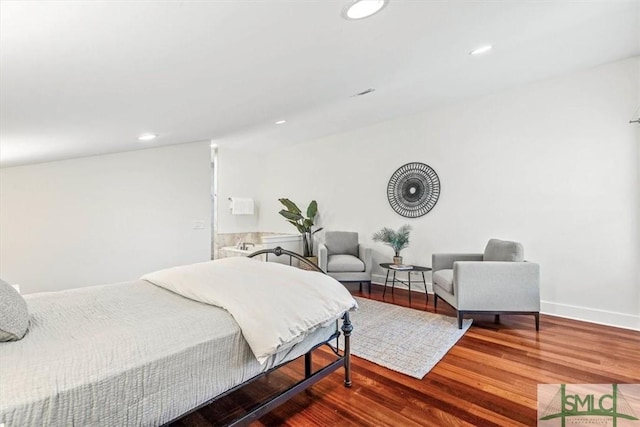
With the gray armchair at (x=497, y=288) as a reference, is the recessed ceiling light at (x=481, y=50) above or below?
above

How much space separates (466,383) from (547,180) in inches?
108

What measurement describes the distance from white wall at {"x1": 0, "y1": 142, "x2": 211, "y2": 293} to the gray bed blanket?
157cm

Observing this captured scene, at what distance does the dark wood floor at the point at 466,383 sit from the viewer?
1711 mm

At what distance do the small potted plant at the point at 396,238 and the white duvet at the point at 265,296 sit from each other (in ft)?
8.34

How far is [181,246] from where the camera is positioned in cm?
379

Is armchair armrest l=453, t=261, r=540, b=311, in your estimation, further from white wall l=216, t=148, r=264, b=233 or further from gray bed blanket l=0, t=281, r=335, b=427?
white wall l=216, t=148, r=264, b=233

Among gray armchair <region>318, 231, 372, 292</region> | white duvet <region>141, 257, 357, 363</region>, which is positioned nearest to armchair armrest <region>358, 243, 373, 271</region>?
gray armchair <region>318, 231, 372, 292</region>

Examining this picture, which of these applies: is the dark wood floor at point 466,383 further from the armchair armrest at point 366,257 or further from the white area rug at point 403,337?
the armchair armrest at point 366,257

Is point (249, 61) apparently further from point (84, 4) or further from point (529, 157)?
point (529, 157)

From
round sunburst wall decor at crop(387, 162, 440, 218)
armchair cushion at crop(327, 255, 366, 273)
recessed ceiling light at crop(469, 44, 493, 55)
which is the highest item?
recessed ceiling light at crop(469, 44, 493, 55)

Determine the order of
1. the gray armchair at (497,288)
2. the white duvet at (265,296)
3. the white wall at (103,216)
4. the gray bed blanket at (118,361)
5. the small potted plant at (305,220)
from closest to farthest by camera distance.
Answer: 1. the gray bed blanket at (118,361)
2. the white duvet at (265,296)
3. the white wall at (103,216)
4. the gray armchair at (497,288)
5. the small potted plant at (305,220)

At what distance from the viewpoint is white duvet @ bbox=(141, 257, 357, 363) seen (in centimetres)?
138

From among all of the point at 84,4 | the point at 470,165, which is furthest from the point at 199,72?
the point at 470,165

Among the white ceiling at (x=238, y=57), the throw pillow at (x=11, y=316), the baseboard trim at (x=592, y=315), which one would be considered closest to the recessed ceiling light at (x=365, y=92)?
the white ceiling at (x=238, y=57)
